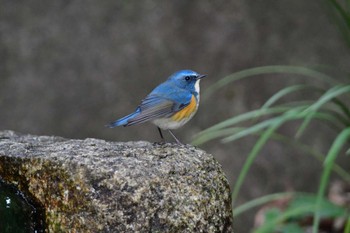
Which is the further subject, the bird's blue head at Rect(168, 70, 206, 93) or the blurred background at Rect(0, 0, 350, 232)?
the blurred background at Rect(0, 0, 350, 232)

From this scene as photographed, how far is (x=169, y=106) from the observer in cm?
339

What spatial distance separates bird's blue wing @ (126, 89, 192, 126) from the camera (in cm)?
329

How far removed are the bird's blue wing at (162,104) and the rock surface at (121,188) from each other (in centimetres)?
71

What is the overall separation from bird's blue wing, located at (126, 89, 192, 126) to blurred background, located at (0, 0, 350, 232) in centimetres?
165

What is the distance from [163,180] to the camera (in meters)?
2.36

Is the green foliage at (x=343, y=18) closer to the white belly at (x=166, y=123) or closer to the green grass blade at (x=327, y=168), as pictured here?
the green grass blade at (x=327, y=168)

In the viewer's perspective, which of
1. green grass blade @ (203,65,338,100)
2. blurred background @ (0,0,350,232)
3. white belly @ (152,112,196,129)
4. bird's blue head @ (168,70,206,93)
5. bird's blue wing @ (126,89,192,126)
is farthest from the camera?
blurred background @ (0,0,350,232)

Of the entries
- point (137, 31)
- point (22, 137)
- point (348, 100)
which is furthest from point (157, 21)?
point (22, 137)

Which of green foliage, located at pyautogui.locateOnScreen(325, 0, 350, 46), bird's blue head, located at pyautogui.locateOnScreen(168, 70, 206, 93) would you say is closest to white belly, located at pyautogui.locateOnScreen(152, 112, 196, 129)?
bird's blue head, located at pyautogui.locateOnScreen(168, 70, 206, 93)

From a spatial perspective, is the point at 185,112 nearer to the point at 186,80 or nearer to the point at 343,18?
the point at 186,80

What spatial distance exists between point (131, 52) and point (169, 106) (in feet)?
5.85

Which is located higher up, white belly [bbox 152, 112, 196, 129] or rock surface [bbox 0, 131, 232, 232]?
white belly [bbox 152, 112, 196, 129]

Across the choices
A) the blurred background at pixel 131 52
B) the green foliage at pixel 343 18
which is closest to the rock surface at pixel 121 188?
the green foliage at pixel 343 18

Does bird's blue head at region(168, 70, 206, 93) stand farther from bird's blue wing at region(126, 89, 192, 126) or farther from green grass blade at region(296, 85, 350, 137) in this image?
green grass blade at region(296, 85, 350, 137)
